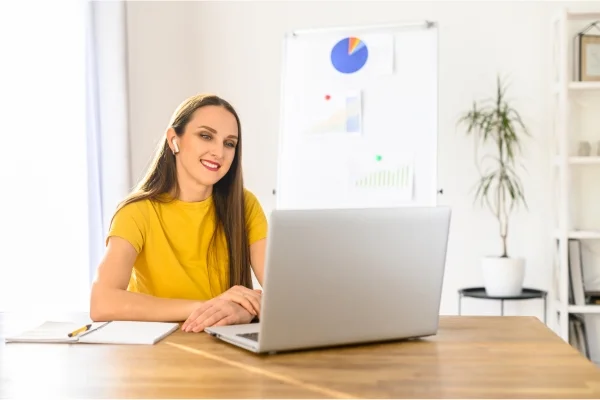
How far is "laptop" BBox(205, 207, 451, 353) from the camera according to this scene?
1.31 m

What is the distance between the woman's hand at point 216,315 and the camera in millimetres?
1583

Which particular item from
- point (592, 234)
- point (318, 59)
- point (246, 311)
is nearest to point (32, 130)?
point (318, 59)

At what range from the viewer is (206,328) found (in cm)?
154

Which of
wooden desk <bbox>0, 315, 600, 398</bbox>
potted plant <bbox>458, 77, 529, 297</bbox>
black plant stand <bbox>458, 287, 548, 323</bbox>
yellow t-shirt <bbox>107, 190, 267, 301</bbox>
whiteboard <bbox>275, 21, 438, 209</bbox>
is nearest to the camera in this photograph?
wooden desk <bbox>0, 315, 600, 398</bbox>

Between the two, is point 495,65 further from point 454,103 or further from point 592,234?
point 592,234

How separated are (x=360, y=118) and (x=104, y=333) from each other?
2189 millimetres

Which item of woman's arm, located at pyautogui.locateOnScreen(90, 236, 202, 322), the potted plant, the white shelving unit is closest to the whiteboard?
the potted plant

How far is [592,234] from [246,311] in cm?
243

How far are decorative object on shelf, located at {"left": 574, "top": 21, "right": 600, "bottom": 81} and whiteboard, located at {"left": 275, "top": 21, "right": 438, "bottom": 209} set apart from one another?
763mm

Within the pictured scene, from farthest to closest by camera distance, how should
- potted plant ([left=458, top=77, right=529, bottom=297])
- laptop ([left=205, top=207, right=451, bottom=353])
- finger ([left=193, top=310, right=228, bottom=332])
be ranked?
potted plant ([left=458, top=77, right=529, bottom=297])
finger ([left=193, top=310, right=228, bottom=332])
laptop ([left=205, top=207, right=451, bottom=353])

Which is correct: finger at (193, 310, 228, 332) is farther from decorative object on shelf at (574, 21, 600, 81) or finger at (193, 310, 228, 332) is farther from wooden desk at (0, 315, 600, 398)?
decorative object on shelf at (574, 21, 600, 81)

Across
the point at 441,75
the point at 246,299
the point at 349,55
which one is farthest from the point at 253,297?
the point at 441,75

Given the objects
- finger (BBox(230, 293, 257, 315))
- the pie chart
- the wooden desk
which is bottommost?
the wooden desk

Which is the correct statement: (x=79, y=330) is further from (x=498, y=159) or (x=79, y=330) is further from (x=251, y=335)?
(x=498, y=159)
